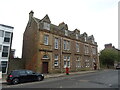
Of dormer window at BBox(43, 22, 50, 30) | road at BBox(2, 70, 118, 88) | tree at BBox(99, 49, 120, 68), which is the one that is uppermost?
dormer window at BBox(43, 22, 50, 30)

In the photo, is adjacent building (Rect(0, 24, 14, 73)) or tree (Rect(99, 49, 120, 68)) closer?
adjacent building (Rect(0, 24, 14, 73))

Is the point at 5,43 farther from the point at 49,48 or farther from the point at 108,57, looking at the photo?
the point at 108,57

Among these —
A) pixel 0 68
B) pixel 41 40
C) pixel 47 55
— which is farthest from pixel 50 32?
pixel 0 68

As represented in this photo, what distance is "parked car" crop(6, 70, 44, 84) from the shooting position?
36.3 ft

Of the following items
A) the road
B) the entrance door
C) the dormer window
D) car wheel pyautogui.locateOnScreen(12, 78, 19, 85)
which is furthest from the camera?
the dormer window

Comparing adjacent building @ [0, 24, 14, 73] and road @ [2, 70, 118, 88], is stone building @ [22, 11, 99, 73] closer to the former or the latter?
adjacent building @ [0, 24, 14, 73]

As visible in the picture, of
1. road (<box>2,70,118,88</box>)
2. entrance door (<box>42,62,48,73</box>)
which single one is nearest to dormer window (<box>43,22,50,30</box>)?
entrance door (<box>42,62,48,73</box>)

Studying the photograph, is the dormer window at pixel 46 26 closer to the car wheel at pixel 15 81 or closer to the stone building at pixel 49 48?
the stone building at pixel 49 48

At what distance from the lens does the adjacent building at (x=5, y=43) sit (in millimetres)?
18875

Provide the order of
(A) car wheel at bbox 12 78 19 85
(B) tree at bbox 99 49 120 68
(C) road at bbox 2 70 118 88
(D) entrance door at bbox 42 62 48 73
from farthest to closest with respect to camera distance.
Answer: (B) tree at bbox 99 49 120 68 → (D) entrance door at bbox 42 62 48 73 → (A) car wheel at bbox 12 78 19 85 → (C) road at bbox 2 70 118 88

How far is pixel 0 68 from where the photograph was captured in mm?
18234

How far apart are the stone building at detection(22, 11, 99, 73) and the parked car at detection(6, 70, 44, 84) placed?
20.1ft

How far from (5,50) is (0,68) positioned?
339 cm

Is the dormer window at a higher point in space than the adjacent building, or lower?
higher
